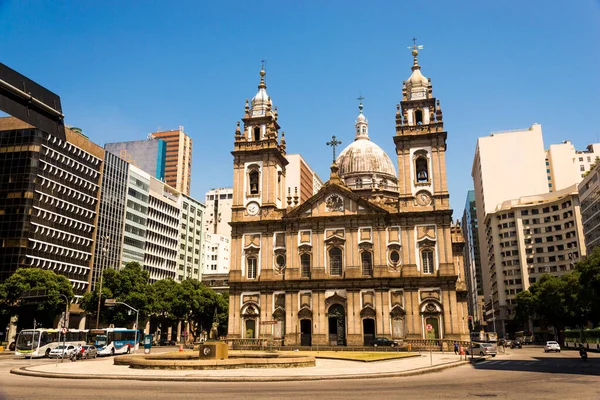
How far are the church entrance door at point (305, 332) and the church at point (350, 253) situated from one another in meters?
0.10

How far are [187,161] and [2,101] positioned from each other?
164053 millimetres

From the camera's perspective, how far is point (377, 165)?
7950 centimetres

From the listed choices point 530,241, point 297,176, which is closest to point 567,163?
point 530,241

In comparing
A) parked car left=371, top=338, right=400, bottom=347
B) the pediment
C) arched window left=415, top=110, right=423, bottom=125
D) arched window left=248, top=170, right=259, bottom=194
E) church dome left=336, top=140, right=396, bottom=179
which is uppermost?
church dome left=336, top=140, right=396, bottom=179

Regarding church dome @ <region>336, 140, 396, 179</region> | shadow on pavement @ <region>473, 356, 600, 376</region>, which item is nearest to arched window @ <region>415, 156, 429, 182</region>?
church dome @ <region>336, 140, 396, 179</region>

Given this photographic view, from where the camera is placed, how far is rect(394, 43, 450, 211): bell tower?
55.3 metres

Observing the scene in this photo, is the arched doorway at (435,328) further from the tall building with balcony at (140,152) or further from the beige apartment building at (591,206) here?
the tall building with balcony at (140,152)

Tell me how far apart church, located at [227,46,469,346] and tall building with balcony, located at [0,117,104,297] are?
25757 mm

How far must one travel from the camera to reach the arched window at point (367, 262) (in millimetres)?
54594

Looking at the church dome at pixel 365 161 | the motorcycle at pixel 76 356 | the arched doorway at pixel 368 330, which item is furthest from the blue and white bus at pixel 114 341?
the church dome at pixel 365 161

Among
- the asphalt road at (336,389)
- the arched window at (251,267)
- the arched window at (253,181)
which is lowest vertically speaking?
the asphalt road at (336,389)

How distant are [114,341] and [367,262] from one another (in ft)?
85.7

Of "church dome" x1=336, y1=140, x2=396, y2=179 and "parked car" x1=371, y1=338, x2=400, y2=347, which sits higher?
"church dome" x1=336, y1=140, x2=396, y2=179

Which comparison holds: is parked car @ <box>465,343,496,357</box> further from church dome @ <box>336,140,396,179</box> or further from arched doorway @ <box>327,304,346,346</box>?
church dome @ <box>336,140,396,179</box>
